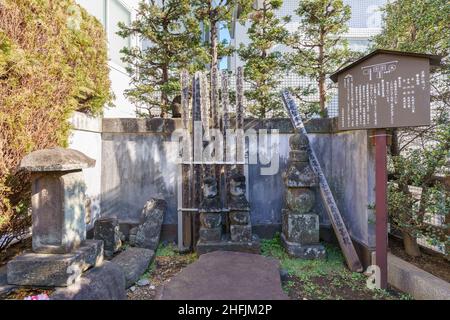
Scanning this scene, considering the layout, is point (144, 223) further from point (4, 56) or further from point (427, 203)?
point (427, 203)

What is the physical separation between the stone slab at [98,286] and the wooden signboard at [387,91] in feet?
13.6

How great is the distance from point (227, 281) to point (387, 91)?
11.1ft

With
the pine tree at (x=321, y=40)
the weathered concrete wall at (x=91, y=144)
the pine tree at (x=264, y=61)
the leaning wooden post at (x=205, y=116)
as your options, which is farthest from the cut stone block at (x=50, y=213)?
the pine tree at (x=321, y=40)

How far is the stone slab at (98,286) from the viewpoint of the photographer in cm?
289

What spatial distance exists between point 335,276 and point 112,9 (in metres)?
9.35

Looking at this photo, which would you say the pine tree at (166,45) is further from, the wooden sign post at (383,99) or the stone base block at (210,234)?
the wooden sign post at (383,99)

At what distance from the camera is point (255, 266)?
3896 millimetres

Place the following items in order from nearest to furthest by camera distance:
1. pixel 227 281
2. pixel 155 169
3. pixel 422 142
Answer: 1. pixel 227 281
2. pixel 422 142
3. pixel 155 169

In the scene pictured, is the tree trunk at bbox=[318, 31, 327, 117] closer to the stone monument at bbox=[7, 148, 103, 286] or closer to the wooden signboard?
the wooden signboard

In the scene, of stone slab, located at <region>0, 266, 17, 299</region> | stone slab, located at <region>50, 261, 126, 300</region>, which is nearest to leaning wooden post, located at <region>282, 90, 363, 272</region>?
stone slab, located at <region>50, 261, 126, 300</region>

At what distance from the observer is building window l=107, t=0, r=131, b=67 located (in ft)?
26.3

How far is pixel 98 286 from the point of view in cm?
316

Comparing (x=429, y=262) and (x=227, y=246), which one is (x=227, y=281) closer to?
(x=227, y=246)

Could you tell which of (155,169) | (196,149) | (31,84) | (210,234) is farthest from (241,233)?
(31,84)
